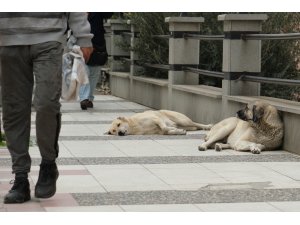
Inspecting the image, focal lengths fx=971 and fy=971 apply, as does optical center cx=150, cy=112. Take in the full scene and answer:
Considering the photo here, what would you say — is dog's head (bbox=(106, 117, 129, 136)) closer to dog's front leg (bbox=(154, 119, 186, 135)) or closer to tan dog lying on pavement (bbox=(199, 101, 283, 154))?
dog's front leg (bbox=(154, 119, 186, 135))

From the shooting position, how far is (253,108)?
37.2ft

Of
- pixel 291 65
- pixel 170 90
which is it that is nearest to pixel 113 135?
pixel 170 90

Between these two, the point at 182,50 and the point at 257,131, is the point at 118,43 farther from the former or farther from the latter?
the point at 257,131

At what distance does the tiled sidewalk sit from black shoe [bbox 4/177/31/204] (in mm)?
64

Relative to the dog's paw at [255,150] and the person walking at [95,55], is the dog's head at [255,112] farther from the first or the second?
the person walking at [95,55]

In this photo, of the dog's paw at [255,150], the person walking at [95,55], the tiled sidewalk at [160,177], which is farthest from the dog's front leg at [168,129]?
the person walking at [95,55]

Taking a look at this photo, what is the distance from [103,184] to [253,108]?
3202 millimetres

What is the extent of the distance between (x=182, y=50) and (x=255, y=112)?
480 cm

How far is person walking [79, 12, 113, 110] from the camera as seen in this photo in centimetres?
1702

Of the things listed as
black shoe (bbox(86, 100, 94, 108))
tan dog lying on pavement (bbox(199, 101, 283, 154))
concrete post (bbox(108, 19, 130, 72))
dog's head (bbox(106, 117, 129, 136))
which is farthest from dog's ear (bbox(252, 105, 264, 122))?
concrete post (bbox(108, 19, 130, 72))

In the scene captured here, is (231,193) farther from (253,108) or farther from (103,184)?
(253,108)

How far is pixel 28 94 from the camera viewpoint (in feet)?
25.4

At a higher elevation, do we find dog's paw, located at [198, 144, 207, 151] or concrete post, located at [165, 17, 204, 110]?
concrete post, located at [165, 17, 204, 110]

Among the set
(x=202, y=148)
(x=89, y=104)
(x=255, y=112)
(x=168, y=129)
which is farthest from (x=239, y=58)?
(x=89, y=104)
